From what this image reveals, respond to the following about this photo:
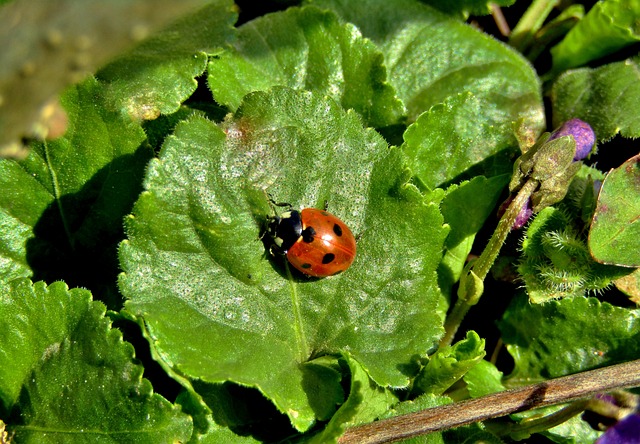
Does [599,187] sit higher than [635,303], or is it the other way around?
[599,187]

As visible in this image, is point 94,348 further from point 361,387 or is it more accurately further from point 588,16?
point 588,16

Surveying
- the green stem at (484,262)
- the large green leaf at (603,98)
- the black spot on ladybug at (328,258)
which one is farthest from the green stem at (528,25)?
the black spot on ladybug at (328,258)

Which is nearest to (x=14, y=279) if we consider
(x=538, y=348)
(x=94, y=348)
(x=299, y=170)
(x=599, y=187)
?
(x=94, y=348)

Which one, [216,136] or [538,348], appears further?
[538,348]

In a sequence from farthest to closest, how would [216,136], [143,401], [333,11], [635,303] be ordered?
[333,11] < [635,303] < [216,136] < [143,401]

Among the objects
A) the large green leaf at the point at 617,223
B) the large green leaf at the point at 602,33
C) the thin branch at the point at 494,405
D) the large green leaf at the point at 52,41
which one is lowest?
the thin branch at the point at 494,405

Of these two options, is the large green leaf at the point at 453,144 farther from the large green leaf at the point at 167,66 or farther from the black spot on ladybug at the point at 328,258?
the large green leaf at the point at 167,66

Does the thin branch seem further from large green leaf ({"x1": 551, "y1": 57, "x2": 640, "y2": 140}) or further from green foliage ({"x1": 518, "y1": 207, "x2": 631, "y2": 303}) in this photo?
large green leaf ({"x1": 551, "y1": 57, "x2": 640, "y2": 140})

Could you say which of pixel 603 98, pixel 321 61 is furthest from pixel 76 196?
pixel 603 98
